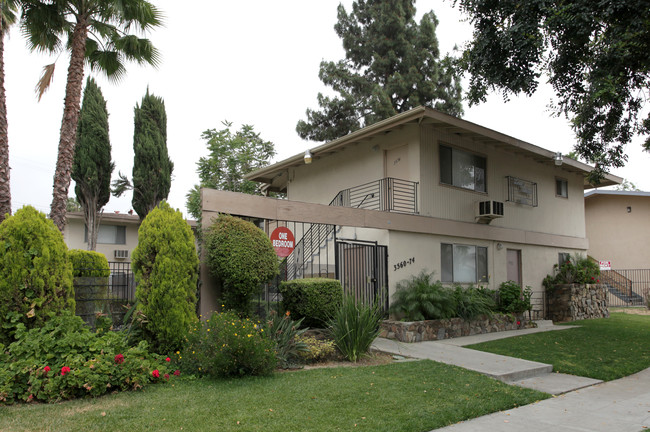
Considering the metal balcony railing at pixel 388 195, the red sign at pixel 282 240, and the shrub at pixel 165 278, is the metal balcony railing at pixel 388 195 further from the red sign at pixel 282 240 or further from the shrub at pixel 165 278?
the shrub at pixel 165 278

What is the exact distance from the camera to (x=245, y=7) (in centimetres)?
1217

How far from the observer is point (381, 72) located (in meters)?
29.2

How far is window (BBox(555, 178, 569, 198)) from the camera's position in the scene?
62.0 ft

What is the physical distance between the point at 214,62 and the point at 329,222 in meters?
7.58

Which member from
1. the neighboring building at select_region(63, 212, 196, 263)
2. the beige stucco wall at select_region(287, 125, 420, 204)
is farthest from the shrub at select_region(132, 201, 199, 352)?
the neighboring building at select_region(63, 212, 196, 263)

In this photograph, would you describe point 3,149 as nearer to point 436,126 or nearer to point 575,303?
point 436,126

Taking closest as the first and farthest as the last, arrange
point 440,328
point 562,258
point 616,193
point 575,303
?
1. point 440,328
2. point 575,303
3. point 562,258
4. point 616,193

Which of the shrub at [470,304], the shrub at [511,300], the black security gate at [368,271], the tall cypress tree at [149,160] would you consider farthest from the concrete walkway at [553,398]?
the tall cypress tree at [149,160]

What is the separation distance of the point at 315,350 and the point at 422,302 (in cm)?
448

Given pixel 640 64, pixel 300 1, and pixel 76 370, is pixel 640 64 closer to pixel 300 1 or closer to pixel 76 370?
pixel 300 1

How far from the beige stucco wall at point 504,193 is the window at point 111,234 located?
18.7 metres

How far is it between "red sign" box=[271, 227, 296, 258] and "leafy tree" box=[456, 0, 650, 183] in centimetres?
596

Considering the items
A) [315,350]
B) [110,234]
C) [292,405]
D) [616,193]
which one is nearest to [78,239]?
[110,234]

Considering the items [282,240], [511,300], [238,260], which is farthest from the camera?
[511,300]
